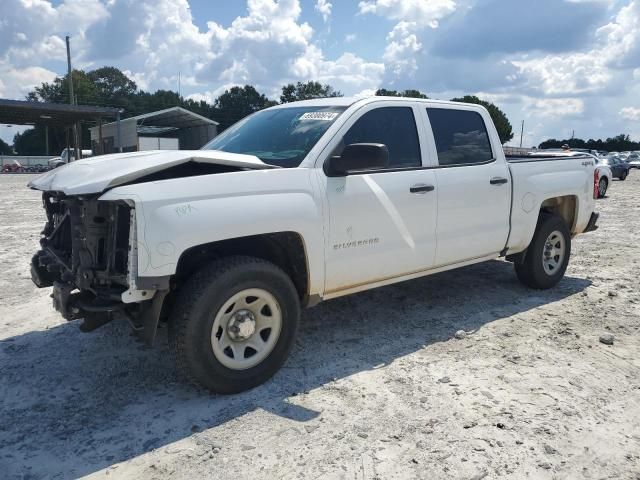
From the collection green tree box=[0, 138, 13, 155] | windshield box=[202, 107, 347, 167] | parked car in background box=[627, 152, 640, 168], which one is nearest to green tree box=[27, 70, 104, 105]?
green tree box=[0, 138, 13, 155]

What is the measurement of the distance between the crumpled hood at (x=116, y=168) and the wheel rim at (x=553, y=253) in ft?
12.2

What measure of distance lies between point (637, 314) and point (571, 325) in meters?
0.81

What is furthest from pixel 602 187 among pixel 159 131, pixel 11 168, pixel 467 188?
pixel 11 168

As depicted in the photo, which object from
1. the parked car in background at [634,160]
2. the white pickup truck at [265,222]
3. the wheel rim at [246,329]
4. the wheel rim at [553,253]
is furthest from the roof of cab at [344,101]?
the parked car in background at [634,160]

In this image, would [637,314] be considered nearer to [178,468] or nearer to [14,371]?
[178,468]

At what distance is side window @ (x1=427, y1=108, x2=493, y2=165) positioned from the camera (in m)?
4.90

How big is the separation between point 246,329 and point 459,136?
9.30ft

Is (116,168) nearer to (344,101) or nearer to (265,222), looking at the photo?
(265,222)

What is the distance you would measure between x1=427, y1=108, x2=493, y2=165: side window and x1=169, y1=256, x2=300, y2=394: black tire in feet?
6.83

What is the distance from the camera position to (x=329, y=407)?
11.4 ft

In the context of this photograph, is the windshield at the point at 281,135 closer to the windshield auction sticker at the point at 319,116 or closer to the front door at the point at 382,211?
the windshield auction sticker at the point at 319,116

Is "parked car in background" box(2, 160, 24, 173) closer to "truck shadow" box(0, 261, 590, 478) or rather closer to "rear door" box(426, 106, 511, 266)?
"truck shadow" box(0, 261, 590, 478)

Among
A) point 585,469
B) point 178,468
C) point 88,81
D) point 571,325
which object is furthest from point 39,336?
point 88,81

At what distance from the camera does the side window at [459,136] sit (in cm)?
490
